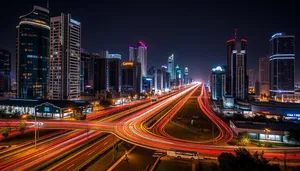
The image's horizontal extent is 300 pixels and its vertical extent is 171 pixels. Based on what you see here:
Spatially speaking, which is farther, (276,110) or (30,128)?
(276,110)

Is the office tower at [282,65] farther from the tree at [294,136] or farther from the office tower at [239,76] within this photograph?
the tree at [294,136]

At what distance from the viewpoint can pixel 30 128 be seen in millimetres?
38938

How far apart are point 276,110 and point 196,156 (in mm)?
50892

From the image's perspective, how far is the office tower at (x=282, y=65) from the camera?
130625 mm

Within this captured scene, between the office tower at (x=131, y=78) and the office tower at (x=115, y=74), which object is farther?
the office tower at (x=131, y=78)

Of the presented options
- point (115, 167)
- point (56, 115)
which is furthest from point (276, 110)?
point (56, 115)

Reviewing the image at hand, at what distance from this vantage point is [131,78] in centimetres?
15225

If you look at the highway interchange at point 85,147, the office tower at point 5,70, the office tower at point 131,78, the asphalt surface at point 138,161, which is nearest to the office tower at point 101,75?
the office tower at point 131,78

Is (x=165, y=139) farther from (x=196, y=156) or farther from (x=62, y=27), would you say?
(x=62, y=27)

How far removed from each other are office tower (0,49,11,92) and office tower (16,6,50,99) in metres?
69.9

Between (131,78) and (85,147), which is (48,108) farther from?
(131,78)

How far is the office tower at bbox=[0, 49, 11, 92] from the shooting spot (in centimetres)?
13961

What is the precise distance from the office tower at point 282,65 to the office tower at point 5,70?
192m

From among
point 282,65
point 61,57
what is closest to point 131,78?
point 61,57
